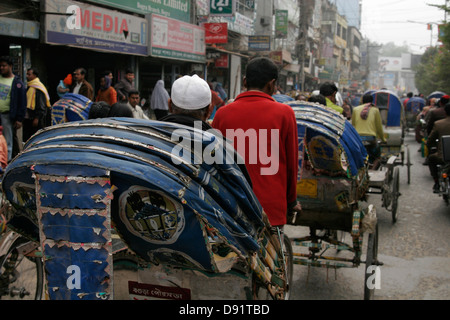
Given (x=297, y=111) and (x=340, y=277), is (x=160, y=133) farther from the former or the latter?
(x=340, y=277)

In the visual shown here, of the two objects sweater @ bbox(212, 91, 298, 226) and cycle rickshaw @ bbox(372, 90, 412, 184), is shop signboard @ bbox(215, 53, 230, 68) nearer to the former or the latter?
cycle rickshaw @ bbox(372, 90, 412, 184)

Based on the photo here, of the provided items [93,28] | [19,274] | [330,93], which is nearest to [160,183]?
[19,274]

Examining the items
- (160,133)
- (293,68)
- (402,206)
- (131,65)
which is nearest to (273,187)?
(160,133)

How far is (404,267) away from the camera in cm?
568

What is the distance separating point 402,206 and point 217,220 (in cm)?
757

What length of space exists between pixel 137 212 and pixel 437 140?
833 cm

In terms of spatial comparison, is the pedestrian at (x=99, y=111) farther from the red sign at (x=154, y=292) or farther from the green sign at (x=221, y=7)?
the green sign at (x=221, y=7)

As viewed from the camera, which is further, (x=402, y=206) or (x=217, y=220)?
(x=402, y=206)

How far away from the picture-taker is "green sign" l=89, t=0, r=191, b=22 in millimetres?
14031

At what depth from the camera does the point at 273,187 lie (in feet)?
10.9

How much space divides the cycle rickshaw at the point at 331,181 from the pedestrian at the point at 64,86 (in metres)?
6.88

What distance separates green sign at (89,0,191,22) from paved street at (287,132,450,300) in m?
9.23

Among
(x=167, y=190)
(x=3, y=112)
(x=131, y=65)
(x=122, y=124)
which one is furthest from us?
(x=131, y=65)

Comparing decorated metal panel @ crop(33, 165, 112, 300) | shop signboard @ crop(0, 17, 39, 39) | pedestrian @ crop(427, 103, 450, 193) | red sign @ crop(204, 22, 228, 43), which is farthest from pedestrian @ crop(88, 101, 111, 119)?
red sign @ crop(204, 22, 228, 43)
